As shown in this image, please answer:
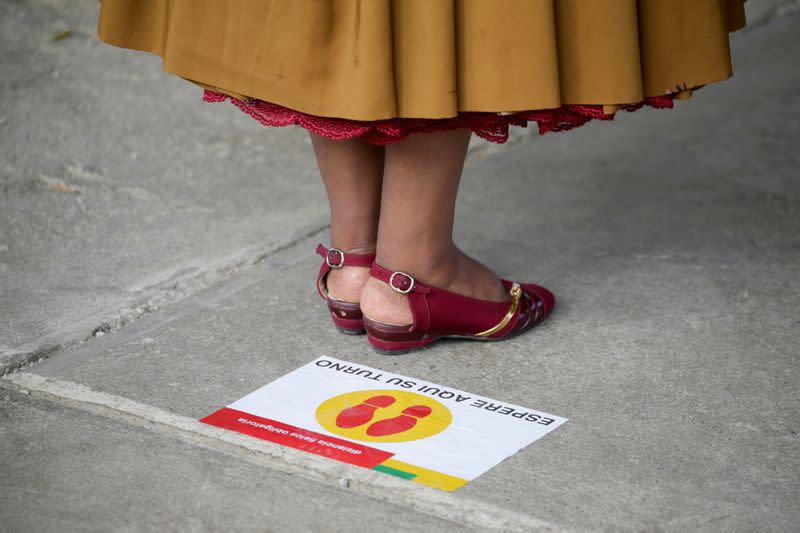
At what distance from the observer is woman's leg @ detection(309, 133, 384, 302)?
5.61 ft

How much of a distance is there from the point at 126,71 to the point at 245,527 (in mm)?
2298

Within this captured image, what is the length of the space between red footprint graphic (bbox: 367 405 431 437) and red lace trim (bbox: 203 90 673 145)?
1.38 ft

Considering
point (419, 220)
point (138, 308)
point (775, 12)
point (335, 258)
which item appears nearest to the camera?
point (419, 220)

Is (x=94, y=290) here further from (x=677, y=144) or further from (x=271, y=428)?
(x=677, y=144)

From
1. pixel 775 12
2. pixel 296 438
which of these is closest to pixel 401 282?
pixel 296 438

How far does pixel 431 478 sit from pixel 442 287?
17.4 inches

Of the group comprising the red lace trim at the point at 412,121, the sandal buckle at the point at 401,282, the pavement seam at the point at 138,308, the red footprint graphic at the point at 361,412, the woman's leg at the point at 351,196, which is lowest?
the red footprint graphic at the point at 361,412

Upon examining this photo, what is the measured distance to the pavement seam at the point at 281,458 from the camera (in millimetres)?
1294

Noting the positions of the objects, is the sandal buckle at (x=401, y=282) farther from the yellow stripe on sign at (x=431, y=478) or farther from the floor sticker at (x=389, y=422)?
the yellow stripe on sign at (x=431, y=478)

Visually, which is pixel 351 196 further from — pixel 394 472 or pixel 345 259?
pixel 394 472

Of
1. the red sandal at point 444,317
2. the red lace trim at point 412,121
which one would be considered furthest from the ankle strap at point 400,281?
the red lace trim at point 412,121

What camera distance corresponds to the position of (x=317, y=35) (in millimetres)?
1402

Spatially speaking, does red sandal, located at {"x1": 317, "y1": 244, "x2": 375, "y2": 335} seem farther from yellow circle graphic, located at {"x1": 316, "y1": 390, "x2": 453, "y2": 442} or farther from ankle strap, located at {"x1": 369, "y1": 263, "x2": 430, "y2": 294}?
yellow circle graphic, located at {"x1": 316, "y1": 390, "x2": 453, "y2": 442}

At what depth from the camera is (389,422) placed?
5.01 feet
